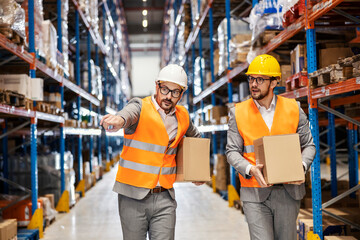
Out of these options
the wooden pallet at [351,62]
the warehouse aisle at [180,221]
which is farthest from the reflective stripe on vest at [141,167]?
the warehouse aisle at [180,221]

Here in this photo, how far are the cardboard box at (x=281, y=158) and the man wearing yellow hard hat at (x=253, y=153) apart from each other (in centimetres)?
7

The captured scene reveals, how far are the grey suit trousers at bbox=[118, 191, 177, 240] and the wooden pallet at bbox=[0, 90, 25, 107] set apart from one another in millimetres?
2727

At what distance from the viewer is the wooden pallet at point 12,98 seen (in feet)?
15.5

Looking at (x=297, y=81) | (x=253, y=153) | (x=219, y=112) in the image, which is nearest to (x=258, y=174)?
(x=253, y=153)

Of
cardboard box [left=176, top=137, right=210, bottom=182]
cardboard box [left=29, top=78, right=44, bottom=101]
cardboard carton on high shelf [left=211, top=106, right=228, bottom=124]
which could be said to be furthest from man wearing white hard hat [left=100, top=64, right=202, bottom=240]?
cardboard carton on high shelf [left=211, top=106, right=228, bottom=124]

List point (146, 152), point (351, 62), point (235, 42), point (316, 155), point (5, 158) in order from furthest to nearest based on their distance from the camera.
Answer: point (235, 42) < point (5, 158) < point (316, 155) < point (351, 62) < point (146, 152)

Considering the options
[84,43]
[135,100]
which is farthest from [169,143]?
[84,43]

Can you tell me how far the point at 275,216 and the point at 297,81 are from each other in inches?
94.2

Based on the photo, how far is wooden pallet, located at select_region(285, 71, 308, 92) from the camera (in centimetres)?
446

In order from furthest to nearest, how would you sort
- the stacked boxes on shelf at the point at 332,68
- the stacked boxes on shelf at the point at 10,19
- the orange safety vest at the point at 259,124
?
1. the stacked boxes on shelf at the point at 10,19
2. the stacked boxes on shelf at the point at 332,68
3. the orange safety vest at the point at 259,124

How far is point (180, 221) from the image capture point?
6770mm

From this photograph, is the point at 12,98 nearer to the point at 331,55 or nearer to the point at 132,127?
the point at 132,127

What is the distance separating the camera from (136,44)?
3800cm

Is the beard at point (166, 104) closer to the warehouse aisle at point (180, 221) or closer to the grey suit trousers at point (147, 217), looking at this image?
the grey suit trousers at point (147, 217)
